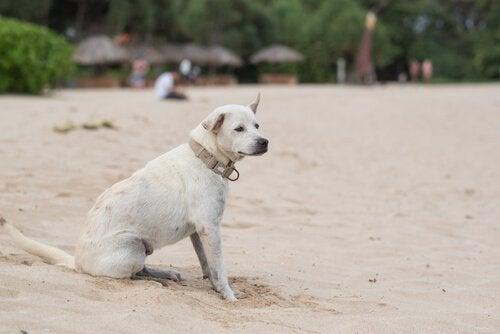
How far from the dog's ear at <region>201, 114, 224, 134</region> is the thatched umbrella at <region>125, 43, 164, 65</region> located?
113 feet

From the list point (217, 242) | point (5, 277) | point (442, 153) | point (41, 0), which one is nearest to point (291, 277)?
point (217, 242)

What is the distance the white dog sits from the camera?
5012mm

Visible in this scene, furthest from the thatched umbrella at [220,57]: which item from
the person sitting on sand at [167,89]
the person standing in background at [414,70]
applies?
the person sitting on sand at [167,89]

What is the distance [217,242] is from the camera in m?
5.08

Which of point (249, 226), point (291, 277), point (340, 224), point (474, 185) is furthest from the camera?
point (474, 185)

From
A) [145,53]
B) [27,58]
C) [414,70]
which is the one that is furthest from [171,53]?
[27,58]

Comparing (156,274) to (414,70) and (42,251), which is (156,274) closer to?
(42,251)

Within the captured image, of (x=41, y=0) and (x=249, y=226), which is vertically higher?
(x=41, y=0)

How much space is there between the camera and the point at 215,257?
5.11 metres

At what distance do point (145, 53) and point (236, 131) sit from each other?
3573 centimetres

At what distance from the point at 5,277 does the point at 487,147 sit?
1357 centimetres

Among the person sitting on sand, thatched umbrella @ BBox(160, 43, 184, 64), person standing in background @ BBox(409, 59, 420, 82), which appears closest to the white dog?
the person sitting on sand

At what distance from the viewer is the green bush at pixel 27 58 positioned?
62.4 feet

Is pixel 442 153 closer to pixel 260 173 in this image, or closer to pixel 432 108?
pixel 260 173
